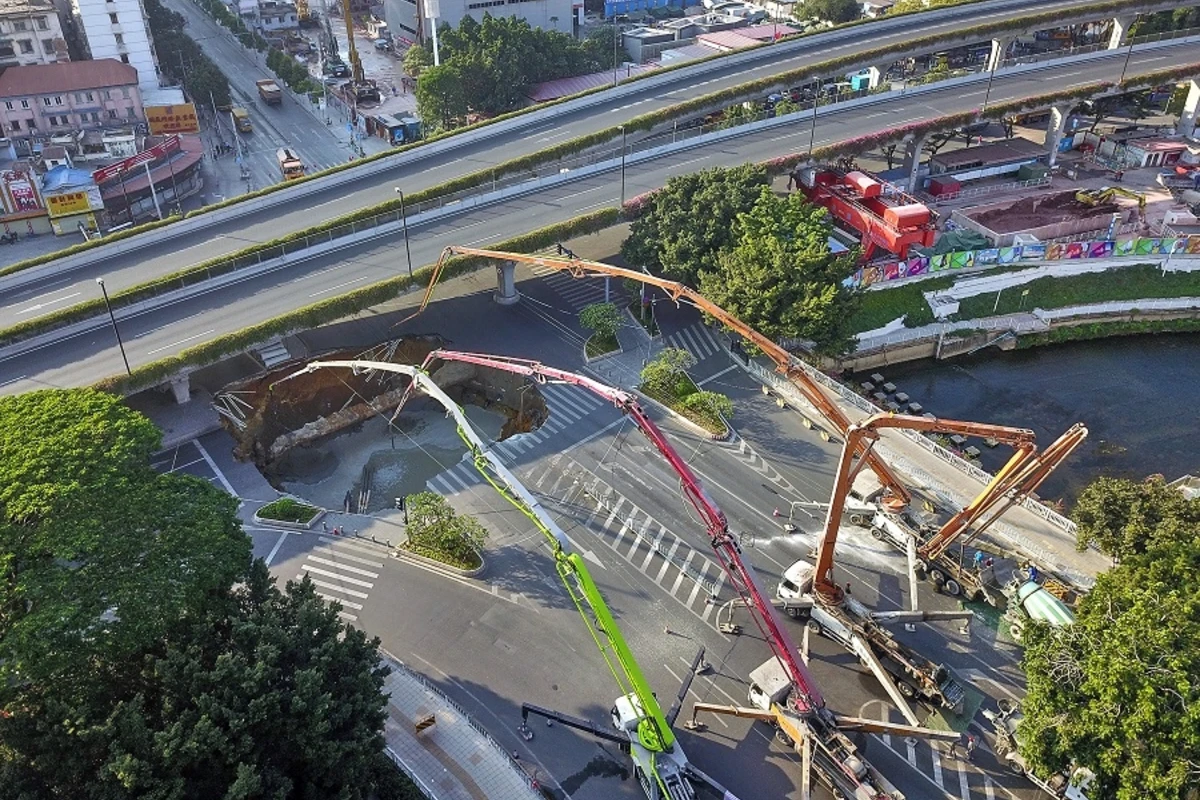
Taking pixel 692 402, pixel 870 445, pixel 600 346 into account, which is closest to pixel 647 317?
pixel 600 346

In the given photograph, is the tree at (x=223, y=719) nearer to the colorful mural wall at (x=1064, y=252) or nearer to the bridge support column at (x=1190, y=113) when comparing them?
the colorful mural wall at (x=1064, y=252)

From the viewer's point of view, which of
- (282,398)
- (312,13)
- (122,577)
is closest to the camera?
(122,577)

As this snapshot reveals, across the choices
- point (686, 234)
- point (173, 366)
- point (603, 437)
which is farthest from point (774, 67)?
point (173, 366)

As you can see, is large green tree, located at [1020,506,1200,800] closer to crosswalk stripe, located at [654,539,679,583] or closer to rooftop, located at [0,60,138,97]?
crosswalk stripe, located at [654,539,679,583]

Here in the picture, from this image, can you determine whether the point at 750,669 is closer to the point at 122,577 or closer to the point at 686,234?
the point at 122,577

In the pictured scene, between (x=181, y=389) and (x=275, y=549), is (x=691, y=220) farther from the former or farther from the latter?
(x=181, y=389)

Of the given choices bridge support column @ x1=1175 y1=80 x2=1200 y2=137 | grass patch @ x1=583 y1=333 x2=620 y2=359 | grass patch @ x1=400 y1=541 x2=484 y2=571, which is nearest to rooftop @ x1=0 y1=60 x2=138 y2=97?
grass patch @ x1=583 y1=333 x2=620 y2=359
